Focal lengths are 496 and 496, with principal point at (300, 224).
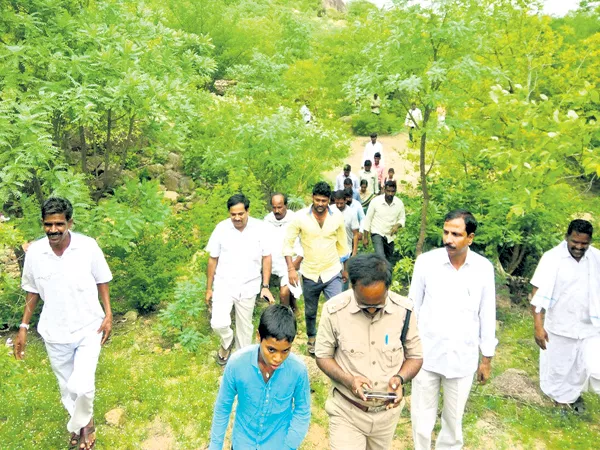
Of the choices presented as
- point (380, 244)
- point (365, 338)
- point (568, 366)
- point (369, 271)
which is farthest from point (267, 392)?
point (380, 244)

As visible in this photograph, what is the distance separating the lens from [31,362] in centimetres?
580

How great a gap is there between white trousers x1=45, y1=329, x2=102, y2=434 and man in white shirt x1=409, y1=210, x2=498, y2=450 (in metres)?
2.69

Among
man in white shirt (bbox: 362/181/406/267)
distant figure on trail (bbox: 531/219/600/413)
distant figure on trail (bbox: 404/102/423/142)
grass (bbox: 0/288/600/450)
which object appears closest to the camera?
grass (bbox: 0/288/600/450)

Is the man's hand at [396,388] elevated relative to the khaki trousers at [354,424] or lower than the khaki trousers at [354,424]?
elevated

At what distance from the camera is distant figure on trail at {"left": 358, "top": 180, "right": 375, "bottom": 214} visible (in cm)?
1037

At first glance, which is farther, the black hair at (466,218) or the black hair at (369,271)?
the black hair at (466,218)

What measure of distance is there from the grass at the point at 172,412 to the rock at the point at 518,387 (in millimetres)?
95

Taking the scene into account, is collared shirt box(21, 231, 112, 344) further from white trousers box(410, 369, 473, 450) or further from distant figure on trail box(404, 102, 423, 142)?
distant figure on trail box(404, 102, 423, 142)

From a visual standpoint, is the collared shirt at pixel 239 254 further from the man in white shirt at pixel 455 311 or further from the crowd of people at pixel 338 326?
Result: the man in white shirt at pixel 455 311

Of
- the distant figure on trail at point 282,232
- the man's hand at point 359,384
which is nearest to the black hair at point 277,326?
the man's hand at point 359,384

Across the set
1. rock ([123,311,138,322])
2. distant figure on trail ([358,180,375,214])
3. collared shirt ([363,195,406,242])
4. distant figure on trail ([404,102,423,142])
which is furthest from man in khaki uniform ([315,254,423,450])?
distant figure on trail ([358,180,375,214])

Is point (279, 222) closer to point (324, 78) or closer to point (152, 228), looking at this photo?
point (152, 228)

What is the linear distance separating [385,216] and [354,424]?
15.9 ft

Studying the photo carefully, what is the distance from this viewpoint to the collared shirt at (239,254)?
5.20 metres
